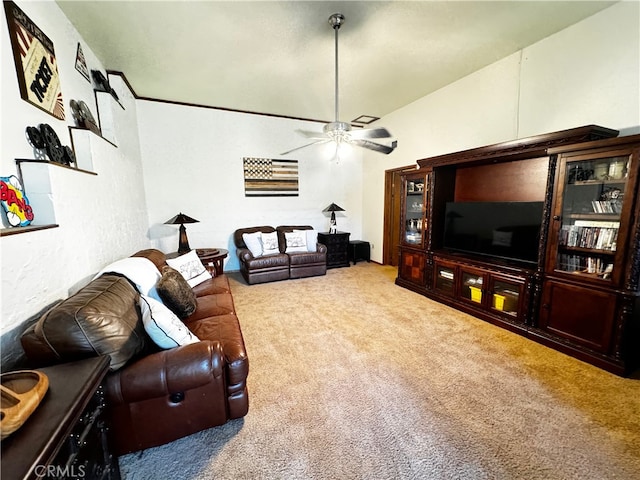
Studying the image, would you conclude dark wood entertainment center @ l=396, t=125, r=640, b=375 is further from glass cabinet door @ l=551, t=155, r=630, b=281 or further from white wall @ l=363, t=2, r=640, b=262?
white wall @ l=363, t=2, r=640, b=262

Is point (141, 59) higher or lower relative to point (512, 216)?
higher

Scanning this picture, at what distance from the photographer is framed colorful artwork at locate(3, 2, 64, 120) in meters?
1.64

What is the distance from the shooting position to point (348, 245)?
561 centimetres

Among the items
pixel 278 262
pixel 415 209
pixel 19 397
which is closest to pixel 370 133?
pixel 415 209

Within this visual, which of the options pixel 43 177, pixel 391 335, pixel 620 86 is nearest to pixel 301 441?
pixel 391 335

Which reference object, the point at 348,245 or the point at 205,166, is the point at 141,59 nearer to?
the point at 205,166

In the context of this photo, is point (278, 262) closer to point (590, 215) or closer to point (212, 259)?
point (212, 259)

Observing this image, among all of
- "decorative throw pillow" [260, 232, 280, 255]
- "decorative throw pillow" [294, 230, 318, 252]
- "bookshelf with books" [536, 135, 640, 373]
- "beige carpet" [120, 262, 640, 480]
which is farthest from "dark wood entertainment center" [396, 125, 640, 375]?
"decorative throw pillow" [260, 232, 280, 255]

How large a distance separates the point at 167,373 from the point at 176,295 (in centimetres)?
84

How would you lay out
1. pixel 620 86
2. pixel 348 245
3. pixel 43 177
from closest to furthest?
pixel 43 177
pixel 620 86
pixel 348 245

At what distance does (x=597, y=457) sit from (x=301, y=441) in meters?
1.57

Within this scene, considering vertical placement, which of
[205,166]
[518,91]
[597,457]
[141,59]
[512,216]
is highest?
[141,59]

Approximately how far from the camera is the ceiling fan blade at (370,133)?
2773mm

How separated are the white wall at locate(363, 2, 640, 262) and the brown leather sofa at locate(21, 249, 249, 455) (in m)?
3.67
